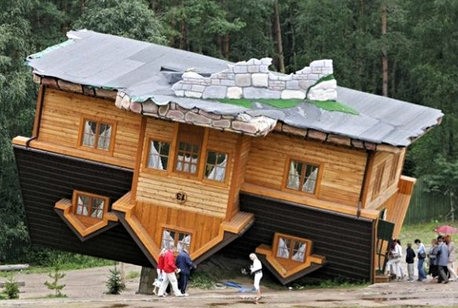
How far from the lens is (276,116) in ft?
103

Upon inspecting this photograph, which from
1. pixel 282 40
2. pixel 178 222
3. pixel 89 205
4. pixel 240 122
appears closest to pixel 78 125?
pixel 89 205

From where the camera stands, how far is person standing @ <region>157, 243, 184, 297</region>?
3036 centimetres

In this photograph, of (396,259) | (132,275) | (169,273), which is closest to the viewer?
(169,273)

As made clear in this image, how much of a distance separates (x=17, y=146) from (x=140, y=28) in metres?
19.8

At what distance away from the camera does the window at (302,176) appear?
32.2 metres

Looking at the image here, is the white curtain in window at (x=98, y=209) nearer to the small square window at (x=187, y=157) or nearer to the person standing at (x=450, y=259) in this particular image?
the small square window at (x=187, y=157)

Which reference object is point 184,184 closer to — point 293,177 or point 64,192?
point 293,177

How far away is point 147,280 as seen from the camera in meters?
36.4

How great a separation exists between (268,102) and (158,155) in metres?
3.27

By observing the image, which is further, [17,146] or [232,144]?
[17,146]

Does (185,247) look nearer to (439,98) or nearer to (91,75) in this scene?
(91,75)

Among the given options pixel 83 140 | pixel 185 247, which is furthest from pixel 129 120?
pixel 185 247

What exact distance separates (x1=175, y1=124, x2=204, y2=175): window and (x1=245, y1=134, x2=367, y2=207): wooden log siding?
5.28ft

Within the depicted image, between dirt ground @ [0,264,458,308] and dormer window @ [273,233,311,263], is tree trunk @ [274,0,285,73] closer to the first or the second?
dirt ground @ [0,264,458,308]
